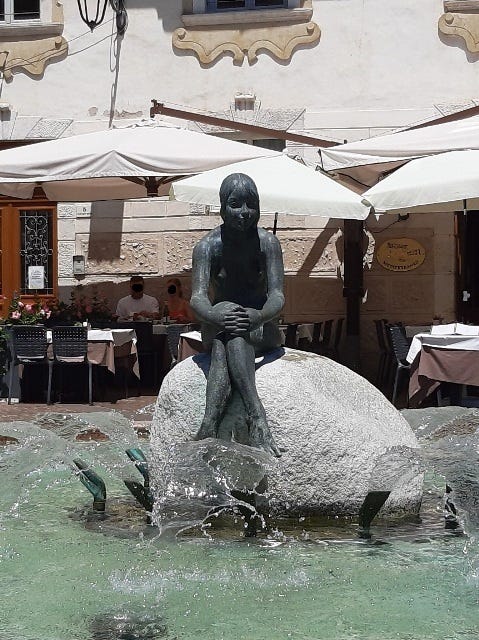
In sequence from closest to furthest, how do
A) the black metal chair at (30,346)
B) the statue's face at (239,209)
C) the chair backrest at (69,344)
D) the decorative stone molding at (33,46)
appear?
the statue's face at (239,209), the chair backrest at (69,344), the black metal chair at (30,346), the decorative stone molding at (33,46)

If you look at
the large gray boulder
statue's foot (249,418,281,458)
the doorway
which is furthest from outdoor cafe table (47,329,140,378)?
statue's foot (249,418,281,458)

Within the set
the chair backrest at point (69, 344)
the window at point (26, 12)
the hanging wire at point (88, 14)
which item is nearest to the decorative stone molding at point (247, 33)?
the hanging wire at point (88, 14)

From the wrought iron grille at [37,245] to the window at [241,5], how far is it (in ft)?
11.0

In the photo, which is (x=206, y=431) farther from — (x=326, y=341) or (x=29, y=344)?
(x=326, y=341)

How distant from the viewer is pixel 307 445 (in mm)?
5340

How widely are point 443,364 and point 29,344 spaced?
164 inches

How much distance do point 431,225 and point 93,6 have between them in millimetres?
5152

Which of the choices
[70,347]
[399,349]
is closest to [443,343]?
[399,349]

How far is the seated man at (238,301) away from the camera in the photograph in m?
5.38

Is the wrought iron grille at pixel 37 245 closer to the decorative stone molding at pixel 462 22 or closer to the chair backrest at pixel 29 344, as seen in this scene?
the chair backrest at pixel 29 344

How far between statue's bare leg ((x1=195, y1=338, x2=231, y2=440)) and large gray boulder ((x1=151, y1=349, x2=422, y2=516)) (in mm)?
81

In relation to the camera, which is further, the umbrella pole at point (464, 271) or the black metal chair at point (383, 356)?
the umbrella pole at point (464, 271)

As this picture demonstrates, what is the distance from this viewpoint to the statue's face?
5.50 meters

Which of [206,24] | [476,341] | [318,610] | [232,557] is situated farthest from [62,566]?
[206,24]
